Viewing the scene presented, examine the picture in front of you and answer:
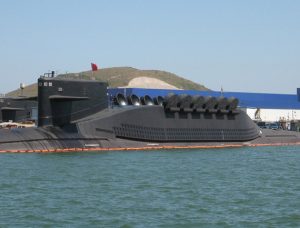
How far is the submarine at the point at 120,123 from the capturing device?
148 ft

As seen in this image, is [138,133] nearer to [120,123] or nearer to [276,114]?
[120,123]

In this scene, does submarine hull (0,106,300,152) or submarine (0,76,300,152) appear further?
submarine (0,76,300,152)

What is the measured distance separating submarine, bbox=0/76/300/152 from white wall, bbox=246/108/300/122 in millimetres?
54235

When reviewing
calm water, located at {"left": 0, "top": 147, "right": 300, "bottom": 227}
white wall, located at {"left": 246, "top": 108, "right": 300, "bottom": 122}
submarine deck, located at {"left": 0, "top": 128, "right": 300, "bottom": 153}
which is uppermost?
white wall, located at {"left": 246, "top": 108, "right": 300, "bottom": 122}

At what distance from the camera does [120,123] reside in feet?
163

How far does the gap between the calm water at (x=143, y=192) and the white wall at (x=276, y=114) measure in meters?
75.5

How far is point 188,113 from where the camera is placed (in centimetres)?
5547

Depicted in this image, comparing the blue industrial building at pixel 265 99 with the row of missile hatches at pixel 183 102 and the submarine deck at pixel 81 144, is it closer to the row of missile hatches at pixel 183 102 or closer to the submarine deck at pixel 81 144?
the row of missile hatches at pixel 183 102

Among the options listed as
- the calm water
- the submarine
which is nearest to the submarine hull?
the submarine

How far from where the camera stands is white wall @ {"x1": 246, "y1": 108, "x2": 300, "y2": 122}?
4555 inches

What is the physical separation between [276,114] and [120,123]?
73.3 meters

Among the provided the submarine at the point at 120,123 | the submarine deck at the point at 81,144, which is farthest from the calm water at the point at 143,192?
the submarine at the point at 120,123

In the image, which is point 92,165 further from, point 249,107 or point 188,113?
point 249,107

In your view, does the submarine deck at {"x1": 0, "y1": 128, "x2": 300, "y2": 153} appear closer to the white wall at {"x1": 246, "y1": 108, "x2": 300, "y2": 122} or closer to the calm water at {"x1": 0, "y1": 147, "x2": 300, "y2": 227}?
the calm water at {"x1": 0, "y1": 147, "x2": 300, "y2": 227}
